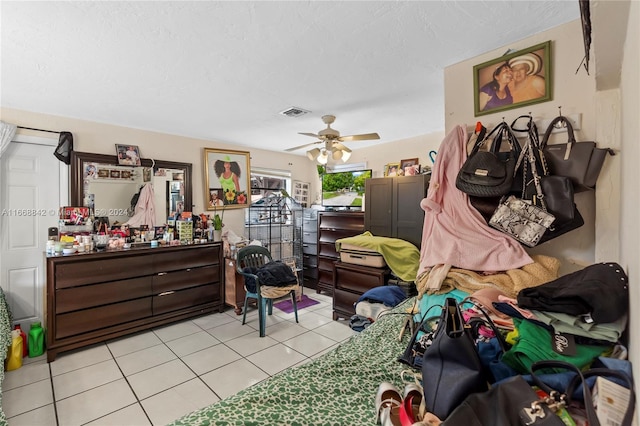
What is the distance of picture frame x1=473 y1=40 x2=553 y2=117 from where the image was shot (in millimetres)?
1632

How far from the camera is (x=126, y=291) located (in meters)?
3.01

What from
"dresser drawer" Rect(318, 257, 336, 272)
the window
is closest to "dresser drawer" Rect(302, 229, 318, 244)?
"dresser drawer" Rect(318, 257, 336, 272)

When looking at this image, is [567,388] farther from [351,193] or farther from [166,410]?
[351,193]

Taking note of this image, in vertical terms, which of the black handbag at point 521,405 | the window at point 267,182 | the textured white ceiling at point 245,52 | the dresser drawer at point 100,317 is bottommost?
the dresser drawer at point 100,317

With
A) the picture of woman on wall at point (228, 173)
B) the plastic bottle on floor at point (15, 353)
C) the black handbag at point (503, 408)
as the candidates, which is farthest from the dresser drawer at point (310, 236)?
Answer: the black handbag at point (503, 408)

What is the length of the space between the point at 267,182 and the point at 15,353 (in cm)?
348

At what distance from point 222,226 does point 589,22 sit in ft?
13.6

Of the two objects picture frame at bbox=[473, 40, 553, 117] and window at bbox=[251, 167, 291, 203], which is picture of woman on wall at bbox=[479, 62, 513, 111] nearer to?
picture frame at bbox=[473, 40, 553, 117]

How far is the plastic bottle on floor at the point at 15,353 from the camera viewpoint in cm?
239

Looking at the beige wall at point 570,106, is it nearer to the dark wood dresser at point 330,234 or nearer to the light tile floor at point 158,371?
the light tile floor at point 158,371

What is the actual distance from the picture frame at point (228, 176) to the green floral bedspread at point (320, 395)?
11.0ft

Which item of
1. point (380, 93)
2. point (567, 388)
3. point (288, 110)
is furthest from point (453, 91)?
point (567, 388)

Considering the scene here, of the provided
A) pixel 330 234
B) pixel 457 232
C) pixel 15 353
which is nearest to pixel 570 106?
pixel 457 232

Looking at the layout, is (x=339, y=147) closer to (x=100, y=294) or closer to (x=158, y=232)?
(x=158, y=232)
